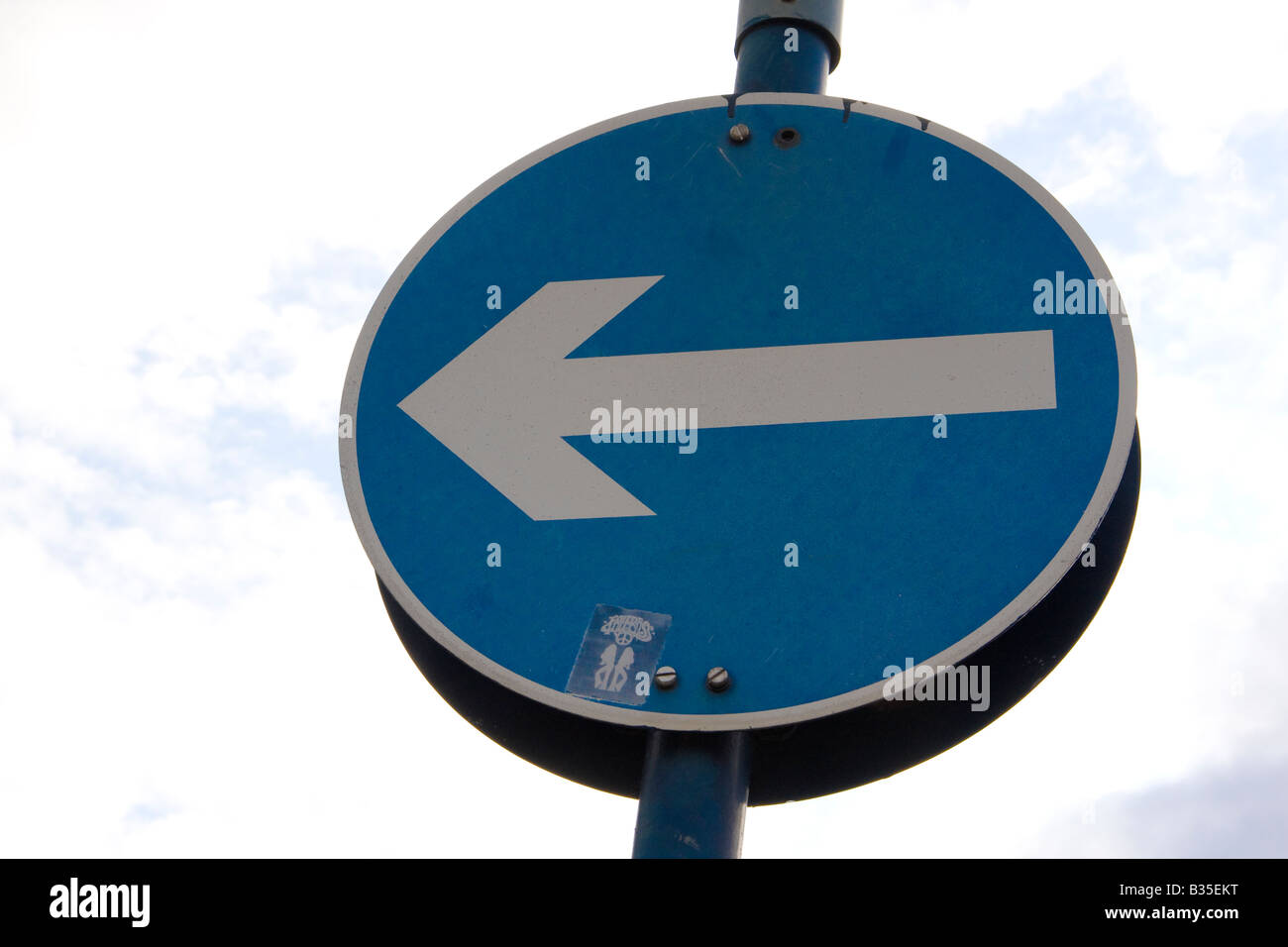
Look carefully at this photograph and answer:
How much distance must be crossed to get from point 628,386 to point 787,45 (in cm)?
60

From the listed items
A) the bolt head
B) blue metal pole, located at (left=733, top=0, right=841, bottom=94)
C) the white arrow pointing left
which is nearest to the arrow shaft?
the white arrow pointing left

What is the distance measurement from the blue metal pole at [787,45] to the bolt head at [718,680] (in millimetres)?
835

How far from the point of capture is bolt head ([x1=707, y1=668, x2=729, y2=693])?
1.25m

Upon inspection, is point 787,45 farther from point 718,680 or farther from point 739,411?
point 718,680

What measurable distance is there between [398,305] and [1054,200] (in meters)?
0.74

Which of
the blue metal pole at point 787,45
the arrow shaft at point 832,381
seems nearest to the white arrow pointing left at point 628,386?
the arrow shaft at point 832,381

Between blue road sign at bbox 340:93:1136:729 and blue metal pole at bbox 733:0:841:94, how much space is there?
0.15 m

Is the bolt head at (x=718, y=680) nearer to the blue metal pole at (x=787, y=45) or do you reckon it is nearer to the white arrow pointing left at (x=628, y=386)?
the white arrow pointing left at (x=628, y=386)

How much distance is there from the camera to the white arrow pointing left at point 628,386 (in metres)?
1.38

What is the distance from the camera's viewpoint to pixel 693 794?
121 centimetres

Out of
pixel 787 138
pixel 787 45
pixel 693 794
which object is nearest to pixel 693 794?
pixel 693 794

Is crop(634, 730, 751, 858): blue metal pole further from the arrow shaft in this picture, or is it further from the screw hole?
the screw hole
